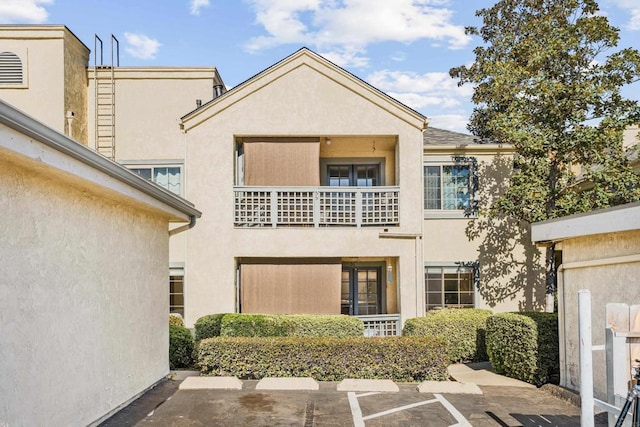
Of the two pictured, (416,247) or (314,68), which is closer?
(416,247)

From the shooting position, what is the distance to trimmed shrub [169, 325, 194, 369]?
40.2ft

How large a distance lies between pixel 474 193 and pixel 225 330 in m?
8.44

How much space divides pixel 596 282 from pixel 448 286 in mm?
7404

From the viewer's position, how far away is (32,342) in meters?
5.56

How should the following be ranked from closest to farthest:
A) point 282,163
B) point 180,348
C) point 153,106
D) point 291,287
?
point 180,348, point 291,287, point 282,163, point 153,106

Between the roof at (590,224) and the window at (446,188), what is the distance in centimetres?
619

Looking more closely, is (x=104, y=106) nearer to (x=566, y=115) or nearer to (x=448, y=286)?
(x=448, y=286)

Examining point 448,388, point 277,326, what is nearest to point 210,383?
point 277,326

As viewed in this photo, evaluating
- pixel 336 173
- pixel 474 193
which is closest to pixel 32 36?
pixel 336 173

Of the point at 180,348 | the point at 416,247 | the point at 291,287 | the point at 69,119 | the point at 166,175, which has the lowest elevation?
the point at 180,348

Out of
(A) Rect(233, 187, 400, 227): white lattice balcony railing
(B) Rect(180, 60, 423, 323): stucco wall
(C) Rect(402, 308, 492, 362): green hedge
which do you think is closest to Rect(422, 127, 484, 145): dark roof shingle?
(B) Rect(180, 60, 423, 323): stucco wall

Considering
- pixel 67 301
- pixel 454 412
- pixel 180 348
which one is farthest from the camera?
pixel 180 348

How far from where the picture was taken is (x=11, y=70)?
1614 centimetres

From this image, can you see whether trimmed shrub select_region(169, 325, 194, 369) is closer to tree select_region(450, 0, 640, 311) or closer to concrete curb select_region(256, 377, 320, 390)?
concrete curb select_region(256, 377, 320, 390)
